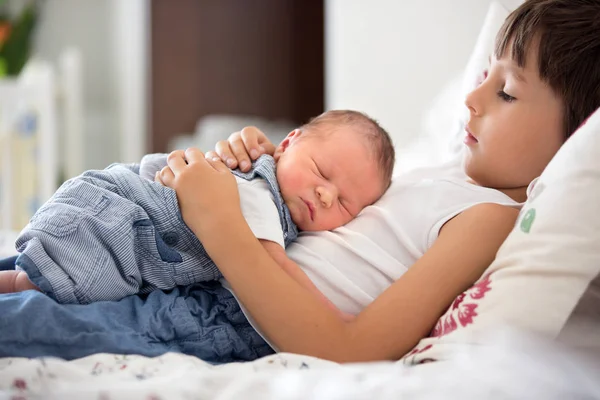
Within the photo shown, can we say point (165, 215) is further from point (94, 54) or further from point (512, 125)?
point (94, 54)

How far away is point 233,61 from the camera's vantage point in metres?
4.16

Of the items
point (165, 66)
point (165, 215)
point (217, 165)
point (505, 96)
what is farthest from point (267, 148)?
point (165, 66)

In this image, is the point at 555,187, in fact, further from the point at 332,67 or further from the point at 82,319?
the point at 332,67

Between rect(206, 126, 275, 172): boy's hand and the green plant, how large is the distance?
10.7 ft

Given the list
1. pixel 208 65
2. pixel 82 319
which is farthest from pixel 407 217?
pixel 208 65

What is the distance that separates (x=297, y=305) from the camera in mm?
821

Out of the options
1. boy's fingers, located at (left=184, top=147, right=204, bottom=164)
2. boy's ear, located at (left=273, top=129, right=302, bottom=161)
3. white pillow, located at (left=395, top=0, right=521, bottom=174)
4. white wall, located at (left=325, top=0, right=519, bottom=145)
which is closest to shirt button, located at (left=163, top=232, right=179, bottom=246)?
boy's fingers, located at (left=184, top=147, right=204, bottom=164)

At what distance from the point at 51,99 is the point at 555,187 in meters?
2.45

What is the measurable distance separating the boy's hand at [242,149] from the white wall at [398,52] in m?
0.92

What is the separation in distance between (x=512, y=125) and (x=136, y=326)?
0.59m

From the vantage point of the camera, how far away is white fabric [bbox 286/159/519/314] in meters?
0.91

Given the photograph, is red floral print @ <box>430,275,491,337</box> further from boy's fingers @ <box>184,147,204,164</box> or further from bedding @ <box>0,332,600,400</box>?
boy's fingers @ <box>184,147,204,164</box>

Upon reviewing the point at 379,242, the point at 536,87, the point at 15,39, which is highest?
the point at 15,39

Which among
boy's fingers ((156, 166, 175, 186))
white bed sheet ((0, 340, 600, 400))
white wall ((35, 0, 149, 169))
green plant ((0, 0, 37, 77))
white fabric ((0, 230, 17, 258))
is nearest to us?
white bed sheet ((0, 340, 600, 400))
